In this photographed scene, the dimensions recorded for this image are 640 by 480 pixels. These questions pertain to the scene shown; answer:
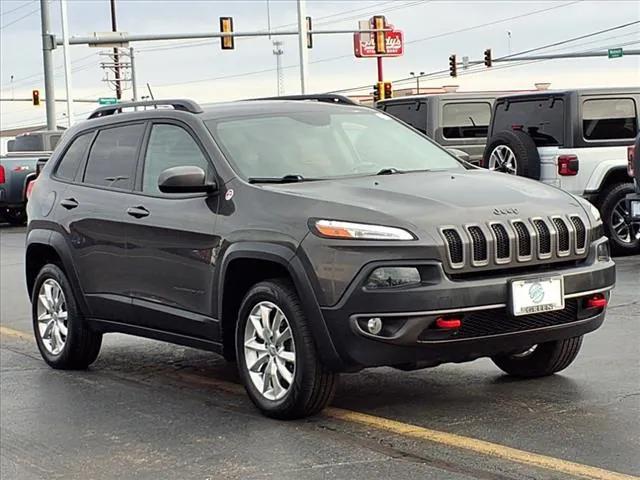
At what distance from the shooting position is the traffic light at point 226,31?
124 ft

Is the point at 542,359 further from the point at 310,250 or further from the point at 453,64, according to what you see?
the point at 453,64

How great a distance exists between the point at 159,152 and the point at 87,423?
5.79 ft

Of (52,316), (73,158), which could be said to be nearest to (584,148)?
(73,158)

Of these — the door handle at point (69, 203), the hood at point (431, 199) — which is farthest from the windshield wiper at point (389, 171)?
the door handle at point (69, 203)

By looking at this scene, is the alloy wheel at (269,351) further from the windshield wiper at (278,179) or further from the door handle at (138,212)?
the door handle at (138,212)

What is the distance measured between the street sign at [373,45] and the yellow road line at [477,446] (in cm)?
3751

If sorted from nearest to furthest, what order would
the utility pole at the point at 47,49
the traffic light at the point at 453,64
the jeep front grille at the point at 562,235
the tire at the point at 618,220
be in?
the jeep front grille at the point at 562,235, the tire at the point at 618,220, the utility pole at the point at 47,49, the traffic light at the point at 453,64

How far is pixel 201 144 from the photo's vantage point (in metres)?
6.86

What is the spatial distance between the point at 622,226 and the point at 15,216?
50.2 feet

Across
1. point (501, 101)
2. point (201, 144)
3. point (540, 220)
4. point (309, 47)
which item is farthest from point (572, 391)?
point (309, 47)

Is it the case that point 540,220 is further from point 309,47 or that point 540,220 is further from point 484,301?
point 309,47

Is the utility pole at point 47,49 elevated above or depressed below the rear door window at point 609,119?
above

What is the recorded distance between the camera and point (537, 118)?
14320mm

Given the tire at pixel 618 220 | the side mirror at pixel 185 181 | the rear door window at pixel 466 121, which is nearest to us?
the side mirror at pixel 185 181
